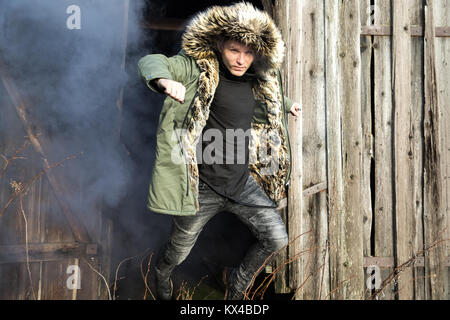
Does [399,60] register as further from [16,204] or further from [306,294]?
[16,204]

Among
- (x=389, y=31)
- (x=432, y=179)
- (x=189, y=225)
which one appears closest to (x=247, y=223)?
(x=189, y=225)

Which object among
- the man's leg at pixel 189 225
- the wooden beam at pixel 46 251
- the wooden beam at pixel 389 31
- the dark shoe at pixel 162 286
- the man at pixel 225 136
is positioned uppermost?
the wooden beam at pixel 389 31

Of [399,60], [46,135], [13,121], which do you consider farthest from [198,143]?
[399,60]

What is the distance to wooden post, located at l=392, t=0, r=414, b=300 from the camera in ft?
11.3

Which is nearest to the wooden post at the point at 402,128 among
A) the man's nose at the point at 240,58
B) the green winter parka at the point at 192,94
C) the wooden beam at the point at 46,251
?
the green winter parka at the point at 192,94

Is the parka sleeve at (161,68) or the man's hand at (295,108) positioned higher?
the parka sleeve at (161,68)

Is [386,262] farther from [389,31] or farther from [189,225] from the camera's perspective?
[389,31]

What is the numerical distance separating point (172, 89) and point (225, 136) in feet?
A: 2.53

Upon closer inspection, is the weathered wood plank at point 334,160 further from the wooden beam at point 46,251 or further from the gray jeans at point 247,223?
the wooden beam at point 46,251

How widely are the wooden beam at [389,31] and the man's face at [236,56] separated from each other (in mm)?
1478

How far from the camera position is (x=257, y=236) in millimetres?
2783

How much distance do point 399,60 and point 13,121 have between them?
3491 mm

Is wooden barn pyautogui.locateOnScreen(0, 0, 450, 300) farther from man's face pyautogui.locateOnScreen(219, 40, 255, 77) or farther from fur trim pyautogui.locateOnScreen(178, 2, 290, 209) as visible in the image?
man's face pyautogui.locateOnScreen(219, 40, 255, 77)

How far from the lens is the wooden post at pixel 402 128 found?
11.3ft
